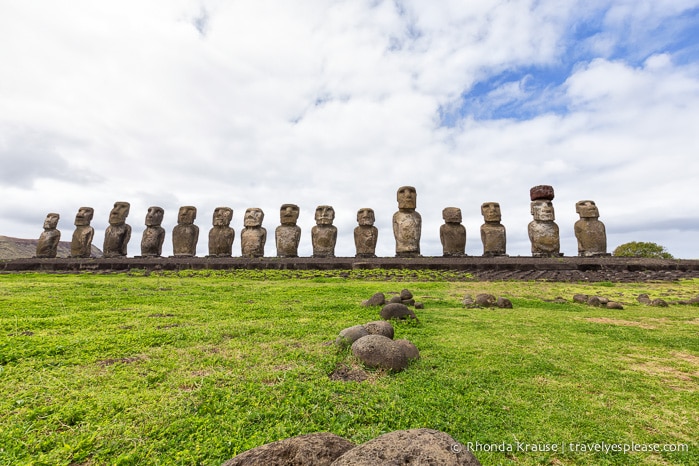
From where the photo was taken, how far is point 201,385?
2510mm

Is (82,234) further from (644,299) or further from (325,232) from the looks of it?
(644,299)

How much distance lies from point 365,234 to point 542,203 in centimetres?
773

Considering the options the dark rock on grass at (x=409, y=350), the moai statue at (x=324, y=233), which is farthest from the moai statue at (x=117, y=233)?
the dark rock on grass at (x=409, y=350)

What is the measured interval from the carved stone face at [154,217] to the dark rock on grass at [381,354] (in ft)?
56.3

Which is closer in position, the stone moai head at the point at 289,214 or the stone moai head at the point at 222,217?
the stone moai head at the point at 289,214

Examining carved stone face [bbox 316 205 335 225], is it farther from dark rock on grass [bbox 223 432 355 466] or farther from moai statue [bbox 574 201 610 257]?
dark rock on grass [bbox 223 432 355 466]

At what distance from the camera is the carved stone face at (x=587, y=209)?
15297mm

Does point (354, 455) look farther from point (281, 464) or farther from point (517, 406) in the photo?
point (517, 406)

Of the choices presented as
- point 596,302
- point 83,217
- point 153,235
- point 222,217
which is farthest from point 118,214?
point 596,302

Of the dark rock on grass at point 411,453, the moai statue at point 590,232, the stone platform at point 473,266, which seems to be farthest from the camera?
the moai statue at point 590,232

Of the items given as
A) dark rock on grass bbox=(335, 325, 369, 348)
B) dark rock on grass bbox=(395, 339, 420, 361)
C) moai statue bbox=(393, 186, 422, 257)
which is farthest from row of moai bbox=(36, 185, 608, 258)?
dark rock on grass bbox=(395, 339, 420, 361)

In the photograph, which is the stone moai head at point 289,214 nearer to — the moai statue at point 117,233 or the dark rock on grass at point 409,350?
the moai statue at point 117,233

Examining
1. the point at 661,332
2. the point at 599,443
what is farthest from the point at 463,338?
the point at 661,332

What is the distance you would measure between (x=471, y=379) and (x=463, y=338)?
1.29 metres
